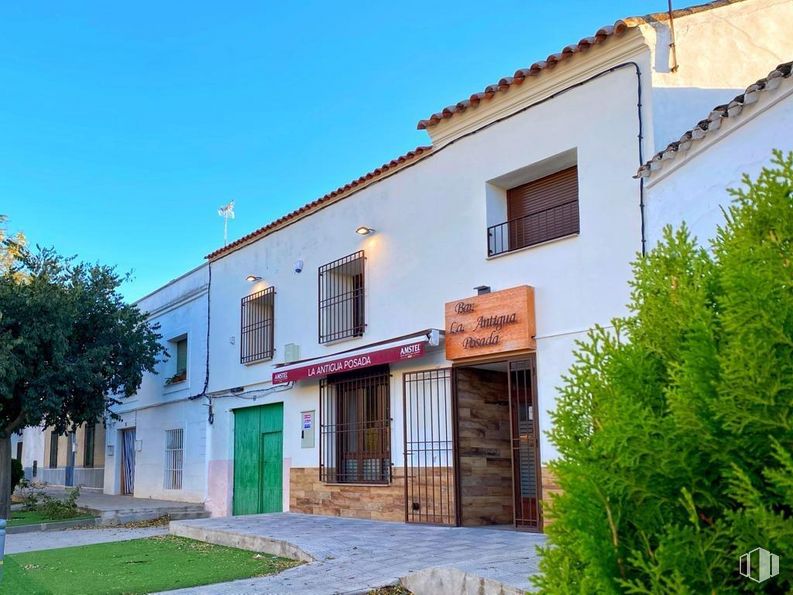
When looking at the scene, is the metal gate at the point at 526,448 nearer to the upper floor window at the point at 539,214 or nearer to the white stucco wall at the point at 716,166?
the upper floor window at the point at 539,214

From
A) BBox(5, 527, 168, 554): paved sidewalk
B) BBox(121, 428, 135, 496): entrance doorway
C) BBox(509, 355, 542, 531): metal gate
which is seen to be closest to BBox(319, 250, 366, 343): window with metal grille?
BBox(509, 355, 542, 531): metal gate

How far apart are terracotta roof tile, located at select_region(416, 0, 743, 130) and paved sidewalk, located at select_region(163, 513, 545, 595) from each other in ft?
19.3

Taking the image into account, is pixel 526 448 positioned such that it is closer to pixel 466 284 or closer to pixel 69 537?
pixel 466 284

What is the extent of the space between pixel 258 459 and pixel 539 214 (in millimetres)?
8606

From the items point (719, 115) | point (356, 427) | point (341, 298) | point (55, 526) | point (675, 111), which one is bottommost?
point (55, 526)

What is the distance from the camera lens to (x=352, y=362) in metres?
12.6

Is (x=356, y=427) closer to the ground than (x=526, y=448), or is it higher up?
higher up

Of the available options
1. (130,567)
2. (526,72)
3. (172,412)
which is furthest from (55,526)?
(526,72)

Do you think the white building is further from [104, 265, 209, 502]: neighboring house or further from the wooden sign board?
[104, 265, 209, 502]: neighboring house

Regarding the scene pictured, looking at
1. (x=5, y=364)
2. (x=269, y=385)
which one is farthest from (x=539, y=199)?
(x=5, y=364)

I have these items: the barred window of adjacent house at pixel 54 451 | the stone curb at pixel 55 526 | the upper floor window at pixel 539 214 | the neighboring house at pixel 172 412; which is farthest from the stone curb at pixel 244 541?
the barred window of adjacent house at pixel 54 451

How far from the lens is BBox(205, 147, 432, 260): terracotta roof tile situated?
12477mm

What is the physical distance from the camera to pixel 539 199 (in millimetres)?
10773

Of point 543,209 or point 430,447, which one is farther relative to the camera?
point 430,447
